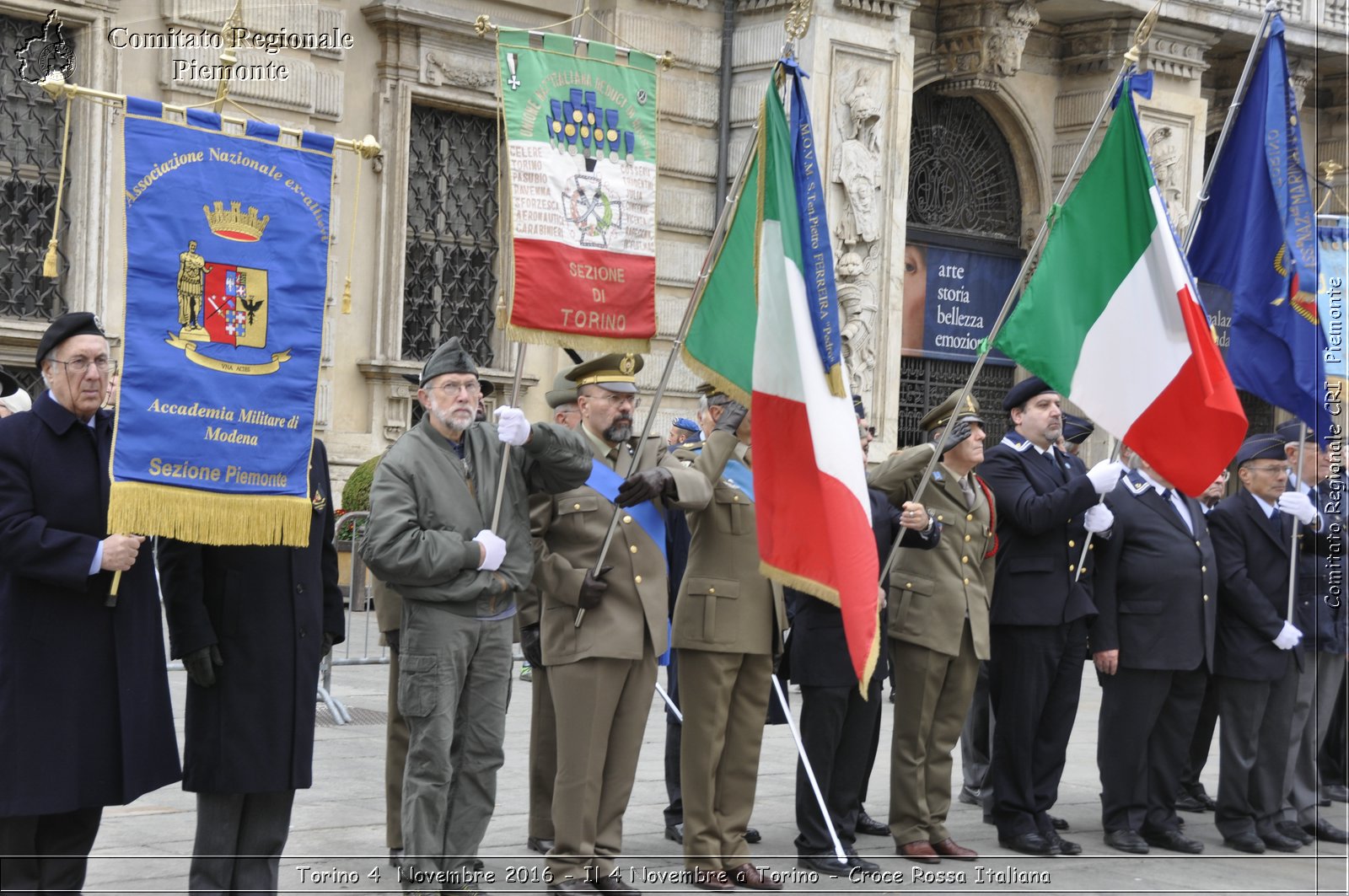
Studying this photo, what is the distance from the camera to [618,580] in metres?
6.63

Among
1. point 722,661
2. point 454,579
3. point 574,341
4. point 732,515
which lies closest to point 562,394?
point 574,341

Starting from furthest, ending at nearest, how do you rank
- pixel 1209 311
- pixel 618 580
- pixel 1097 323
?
pixel 1209 311 → pixel 1097 323 → pixel 618 580

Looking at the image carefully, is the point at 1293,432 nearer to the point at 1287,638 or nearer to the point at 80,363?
the point at 1287,638

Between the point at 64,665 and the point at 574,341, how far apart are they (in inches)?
91.3

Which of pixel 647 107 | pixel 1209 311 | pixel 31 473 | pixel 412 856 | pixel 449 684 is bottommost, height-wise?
pixel 412 856

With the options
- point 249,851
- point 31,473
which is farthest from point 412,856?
point 31,473

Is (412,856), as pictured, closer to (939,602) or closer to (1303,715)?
(939,602)

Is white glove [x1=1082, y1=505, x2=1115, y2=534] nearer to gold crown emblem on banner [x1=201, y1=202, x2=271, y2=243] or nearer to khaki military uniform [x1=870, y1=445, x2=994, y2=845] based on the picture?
khaki military uniform [x1=870, y1=445, x2=994, y2=845]

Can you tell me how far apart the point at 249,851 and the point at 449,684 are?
2.82ft

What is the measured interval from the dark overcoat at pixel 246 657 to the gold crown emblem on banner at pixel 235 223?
0.79 metres

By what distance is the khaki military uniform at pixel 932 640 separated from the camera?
24.8 ft

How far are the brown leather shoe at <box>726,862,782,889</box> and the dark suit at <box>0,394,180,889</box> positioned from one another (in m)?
2.39

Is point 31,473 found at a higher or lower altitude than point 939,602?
higher

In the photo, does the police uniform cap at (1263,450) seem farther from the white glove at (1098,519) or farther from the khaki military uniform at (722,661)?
the khaki military uniform at (722,661)
